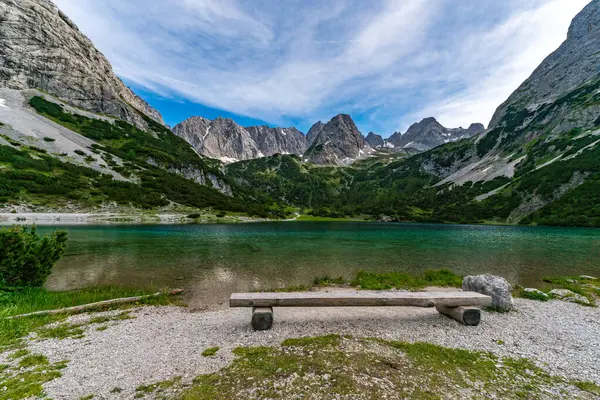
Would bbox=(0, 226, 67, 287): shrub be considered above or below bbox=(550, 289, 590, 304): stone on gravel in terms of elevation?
above

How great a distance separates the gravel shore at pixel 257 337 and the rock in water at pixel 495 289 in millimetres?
597

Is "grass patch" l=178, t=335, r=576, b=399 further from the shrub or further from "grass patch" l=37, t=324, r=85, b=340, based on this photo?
the shrub

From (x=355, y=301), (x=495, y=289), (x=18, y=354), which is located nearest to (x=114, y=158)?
(x=18, y=354)

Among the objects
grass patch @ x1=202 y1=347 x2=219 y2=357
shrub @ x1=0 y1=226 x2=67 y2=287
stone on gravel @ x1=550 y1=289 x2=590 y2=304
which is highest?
shrub @ x1=0 y1=226 x2=67 y2=287

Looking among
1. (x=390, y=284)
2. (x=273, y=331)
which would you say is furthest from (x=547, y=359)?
(x=390, y=284)

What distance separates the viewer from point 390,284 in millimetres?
20109

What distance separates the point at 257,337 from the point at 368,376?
187 inches

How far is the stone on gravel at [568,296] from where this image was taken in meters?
16.1

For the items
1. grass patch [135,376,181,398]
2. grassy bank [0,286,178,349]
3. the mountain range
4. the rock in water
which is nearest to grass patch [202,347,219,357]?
grass patch [135,376,181,398]

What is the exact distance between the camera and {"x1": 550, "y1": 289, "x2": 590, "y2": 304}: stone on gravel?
16.1 m

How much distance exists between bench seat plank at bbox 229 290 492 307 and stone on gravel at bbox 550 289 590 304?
384 inches

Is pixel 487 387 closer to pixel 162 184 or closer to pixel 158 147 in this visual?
pixel 162 184

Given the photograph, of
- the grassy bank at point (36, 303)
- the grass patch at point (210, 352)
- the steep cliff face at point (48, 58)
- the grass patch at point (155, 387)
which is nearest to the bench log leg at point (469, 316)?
the grass patch at point (210, 352)

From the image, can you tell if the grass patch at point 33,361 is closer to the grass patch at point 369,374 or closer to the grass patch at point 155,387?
the grass patch at point 155,387
